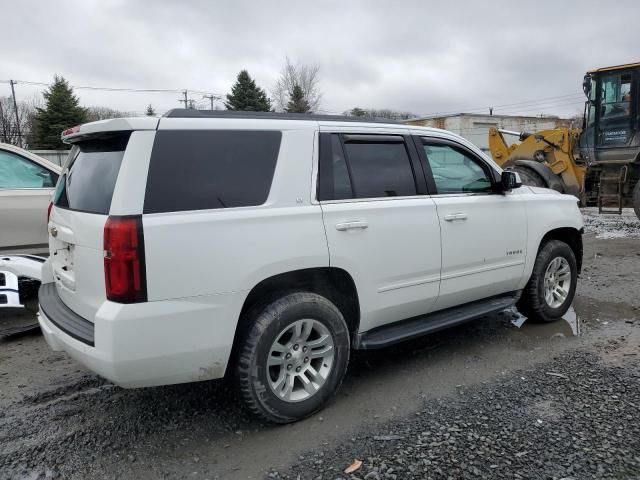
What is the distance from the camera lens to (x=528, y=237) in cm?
451

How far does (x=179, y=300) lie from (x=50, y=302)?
4.18 feet

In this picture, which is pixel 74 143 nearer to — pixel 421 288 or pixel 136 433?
pixel 136 433

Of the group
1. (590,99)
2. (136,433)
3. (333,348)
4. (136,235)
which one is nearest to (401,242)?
(333,348)

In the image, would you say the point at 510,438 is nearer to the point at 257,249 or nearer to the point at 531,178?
the point at 257,249

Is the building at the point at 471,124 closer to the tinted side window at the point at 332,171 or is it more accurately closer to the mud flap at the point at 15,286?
the mud flap at the point at 15,286

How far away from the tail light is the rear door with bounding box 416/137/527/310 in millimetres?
2231

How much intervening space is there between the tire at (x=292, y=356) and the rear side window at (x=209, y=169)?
27.4 inches

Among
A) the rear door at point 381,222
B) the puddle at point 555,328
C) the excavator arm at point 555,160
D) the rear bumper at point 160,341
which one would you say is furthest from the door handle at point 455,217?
the excavator arm at point 555,160

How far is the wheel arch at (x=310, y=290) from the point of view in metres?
3.00

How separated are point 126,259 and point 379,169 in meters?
1.89

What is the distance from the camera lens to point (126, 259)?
8.32ft

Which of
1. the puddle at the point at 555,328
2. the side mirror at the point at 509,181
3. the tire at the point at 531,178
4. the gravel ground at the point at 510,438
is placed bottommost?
the gravel ground at the point at 510,438

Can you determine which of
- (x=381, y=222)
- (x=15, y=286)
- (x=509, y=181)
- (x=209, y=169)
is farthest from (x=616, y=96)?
(x=15, y=286)

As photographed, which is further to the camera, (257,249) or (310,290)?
(310,290)
